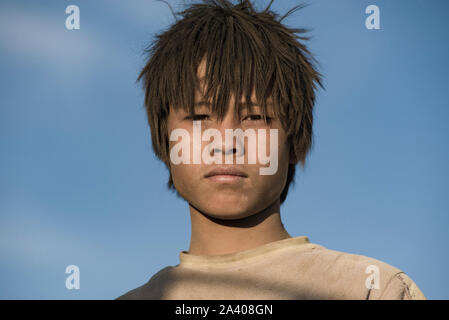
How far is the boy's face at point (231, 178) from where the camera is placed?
2.80 meters

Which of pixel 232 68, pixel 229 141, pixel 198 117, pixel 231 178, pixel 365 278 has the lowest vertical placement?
pixel 365 278

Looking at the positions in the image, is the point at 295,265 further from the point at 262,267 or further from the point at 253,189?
the point at 253,189

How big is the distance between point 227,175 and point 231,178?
0.08ft

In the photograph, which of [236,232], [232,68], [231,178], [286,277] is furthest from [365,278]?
[232,68]

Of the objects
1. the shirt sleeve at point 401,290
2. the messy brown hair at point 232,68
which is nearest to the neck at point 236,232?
the messy brown hair at point 232,68

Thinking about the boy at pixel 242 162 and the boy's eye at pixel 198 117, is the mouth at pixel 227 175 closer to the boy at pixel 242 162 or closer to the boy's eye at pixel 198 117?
A: the boy at pixel 242 162

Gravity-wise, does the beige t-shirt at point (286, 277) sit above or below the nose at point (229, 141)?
below

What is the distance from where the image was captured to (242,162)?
2807 mm

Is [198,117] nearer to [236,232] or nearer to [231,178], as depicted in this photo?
[231,178]

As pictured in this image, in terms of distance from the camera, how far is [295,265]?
9.02 feet

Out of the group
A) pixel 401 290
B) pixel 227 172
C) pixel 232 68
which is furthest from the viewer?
pixel 232 68

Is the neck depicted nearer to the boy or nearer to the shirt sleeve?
the boy
